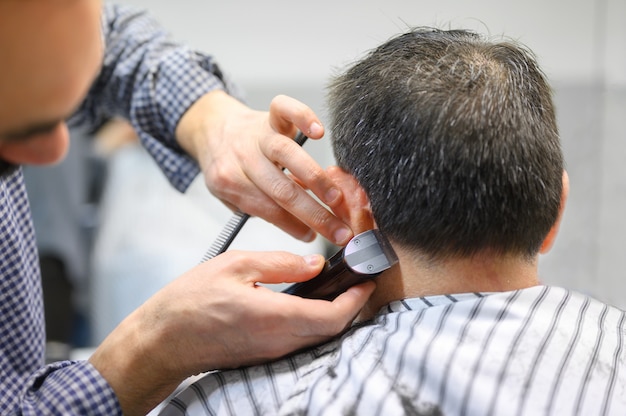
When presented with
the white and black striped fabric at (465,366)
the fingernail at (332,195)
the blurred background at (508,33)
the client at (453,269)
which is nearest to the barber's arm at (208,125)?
the fingernail at (332,195)

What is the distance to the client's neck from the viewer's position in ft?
3.53

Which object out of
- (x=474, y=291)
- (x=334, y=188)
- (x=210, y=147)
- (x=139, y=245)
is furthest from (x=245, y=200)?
(x=139, y=245)

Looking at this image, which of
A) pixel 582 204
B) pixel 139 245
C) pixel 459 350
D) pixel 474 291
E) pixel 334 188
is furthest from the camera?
pixel 582 204

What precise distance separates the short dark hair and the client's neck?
2 centimetres

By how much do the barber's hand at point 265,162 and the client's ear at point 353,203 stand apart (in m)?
0.01

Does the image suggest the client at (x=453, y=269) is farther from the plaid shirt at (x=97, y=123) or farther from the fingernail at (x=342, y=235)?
the plaid shirt at (x=97, y=123)

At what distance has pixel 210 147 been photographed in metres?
1.53

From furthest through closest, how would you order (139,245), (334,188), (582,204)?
(582,204), (139,245), (334,188)

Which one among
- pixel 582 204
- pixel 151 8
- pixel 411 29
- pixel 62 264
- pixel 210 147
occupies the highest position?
pixel 411 29

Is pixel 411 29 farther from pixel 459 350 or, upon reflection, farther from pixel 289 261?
pixel 459 350

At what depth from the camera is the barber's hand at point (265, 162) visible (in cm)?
124

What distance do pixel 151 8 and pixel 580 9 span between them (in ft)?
6.27

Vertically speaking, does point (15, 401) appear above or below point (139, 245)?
above

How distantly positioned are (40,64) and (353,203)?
59 centimetres
